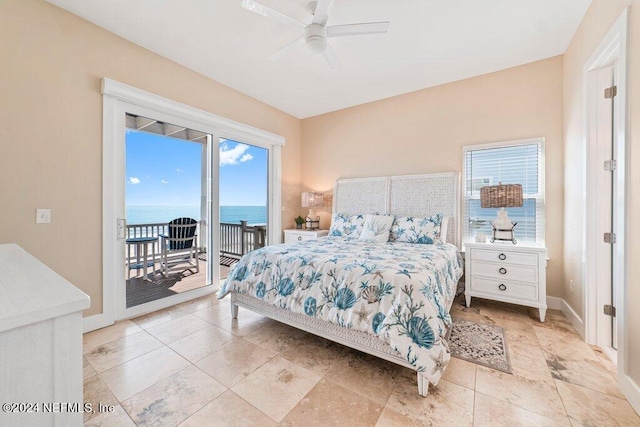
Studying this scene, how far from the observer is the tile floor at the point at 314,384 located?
146 centimetres

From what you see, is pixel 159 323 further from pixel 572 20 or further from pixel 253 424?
pixel 572 20

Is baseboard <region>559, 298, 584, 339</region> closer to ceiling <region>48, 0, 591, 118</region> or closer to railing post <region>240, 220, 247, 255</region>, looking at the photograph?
ceiling <region>48, 0, 591, 118</region>

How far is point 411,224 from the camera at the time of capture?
329 centimetres

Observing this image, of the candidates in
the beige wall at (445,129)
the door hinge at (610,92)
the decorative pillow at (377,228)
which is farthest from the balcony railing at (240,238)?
the door hinge at (610,92)

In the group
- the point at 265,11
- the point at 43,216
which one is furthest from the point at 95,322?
the point at 265,11

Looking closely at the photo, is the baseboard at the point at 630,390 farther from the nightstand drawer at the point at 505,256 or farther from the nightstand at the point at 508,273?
the nightstand drawer at the point at 505,256

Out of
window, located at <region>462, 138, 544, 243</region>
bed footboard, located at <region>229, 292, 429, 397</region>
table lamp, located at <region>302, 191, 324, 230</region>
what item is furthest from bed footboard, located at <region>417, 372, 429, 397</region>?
table lamp, located at <region>302, 191, 324, 230</region>

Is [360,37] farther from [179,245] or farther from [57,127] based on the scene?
[179,245]

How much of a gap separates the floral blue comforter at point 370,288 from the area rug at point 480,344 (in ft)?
1.46

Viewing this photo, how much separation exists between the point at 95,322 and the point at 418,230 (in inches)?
137

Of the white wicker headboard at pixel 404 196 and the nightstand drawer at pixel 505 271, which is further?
the white wicker headboard at pixel 404 196

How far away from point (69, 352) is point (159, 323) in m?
2.30

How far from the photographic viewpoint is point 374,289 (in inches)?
70.5

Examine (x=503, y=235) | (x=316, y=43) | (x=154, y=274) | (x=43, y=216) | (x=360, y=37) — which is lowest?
(x=154, y=274)
